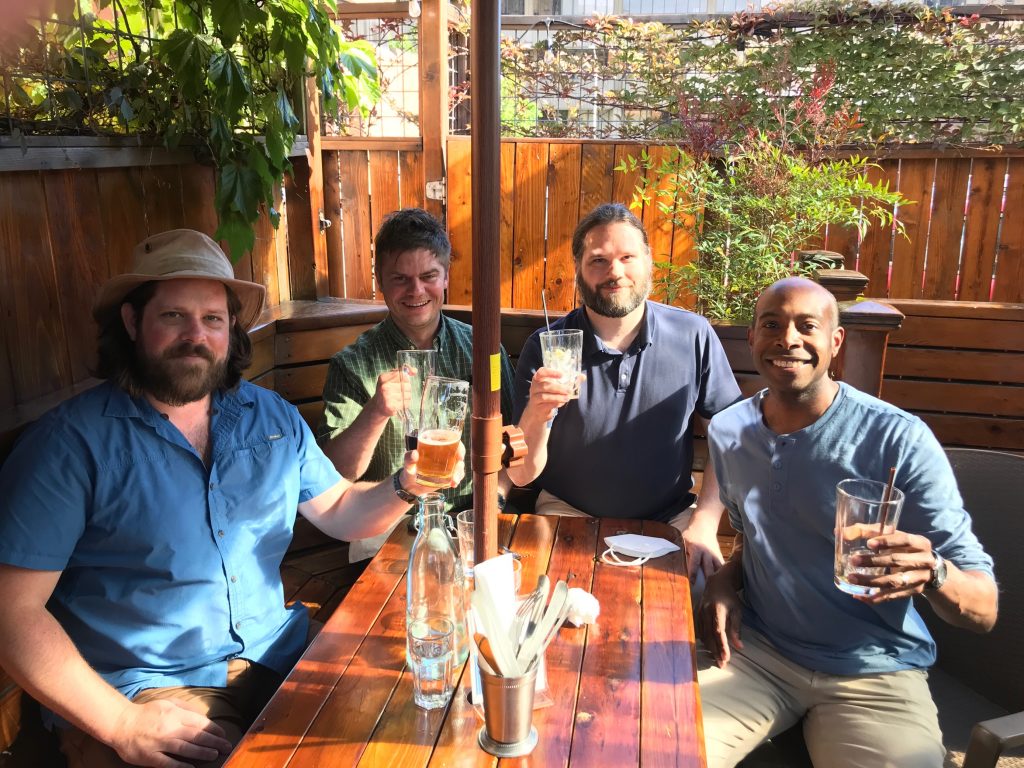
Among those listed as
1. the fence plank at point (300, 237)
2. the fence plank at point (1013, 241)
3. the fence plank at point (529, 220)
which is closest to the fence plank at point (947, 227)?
the fence plank at point (1013, 241)

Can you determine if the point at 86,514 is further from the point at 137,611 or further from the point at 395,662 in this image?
the point at 395,662

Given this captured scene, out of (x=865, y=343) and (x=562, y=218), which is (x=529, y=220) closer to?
(x=562, y=218)


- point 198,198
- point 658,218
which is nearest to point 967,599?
point 198,198

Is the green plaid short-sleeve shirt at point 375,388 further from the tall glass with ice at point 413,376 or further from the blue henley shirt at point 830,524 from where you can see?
the blue henley shirt at point 830,524

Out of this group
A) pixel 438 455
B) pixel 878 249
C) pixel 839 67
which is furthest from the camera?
pixel 839 67

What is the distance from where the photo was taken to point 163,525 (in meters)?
1.79

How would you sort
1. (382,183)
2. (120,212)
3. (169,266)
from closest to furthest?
(169,266) → (120,212) → (382,183)

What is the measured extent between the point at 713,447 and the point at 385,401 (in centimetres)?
89

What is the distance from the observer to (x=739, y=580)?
7.12 ft

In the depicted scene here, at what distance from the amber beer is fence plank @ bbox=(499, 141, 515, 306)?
3.28 metres

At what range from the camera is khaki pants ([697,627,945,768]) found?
173cm

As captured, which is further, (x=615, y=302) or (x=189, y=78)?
(x=615, y=302)

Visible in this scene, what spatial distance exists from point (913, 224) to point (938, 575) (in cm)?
379

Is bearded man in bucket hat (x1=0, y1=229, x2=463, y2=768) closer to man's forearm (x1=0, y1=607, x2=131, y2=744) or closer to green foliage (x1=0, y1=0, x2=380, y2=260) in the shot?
man's forearm (x1=0, y1=607, x2=131, y2=744)
